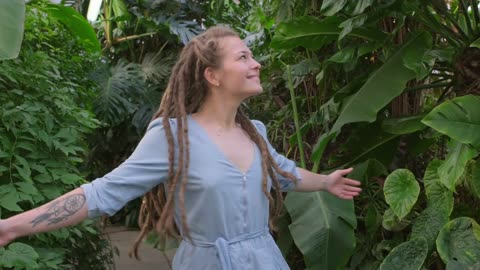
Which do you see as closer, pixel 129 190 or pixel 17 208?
pixel 129 190

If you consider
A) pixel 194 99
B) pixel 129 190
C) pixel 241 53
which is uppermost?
pixel 241 53

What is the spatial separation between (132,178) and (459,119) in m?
1.64

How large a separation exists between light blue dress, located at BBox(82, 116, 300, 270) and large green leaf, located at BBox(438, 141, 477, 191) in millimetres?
1178

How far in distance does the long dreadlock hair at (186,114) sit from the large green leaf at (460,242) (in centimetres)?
118

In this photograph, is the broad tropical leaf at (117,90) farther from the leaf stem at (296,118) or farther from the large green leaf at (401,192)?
the large green leaf at (401,192)

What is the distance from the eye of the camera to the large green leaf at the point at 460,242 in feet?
9.82

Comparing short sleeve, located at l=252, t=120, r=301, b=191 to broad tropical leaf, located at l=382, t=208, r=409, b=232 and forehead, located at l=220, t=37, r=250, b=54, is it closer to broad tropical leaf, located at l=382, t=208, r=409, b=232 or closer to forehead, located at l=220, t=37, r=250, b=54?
forehead, located at l=220, t=37, r=250, b=54

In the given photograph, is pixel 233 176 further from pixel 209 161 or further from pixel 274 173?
pixel 274 173

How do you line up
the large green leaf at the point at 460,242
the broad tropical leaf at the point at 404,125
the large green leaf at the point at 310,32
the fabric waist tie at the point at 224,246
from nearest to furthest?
the fabric waist tie at the point at 224,246 < the large green leaf at the point at 460,242 < the broad tropical leaf at the point at 404,125 < the large green leaf at the point at 310,32

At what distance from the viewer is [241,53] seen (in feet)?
6.84

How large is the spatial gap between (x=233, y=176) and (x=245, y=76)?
1.08 feet

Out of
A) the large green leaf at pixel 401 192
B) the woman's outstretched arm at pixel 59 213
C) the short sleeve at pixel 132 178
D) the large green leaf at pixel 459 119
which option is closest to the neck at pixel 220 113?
the short sleeve at pixel 132 178

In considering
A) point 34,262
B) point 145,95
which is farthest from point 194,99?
point 145,95

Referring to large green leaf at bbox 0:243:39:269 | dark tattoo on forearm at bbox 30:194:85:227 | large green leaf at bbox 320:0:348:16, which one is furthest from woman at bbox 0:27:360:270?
large green leaf at bbox 320:0:348:16
